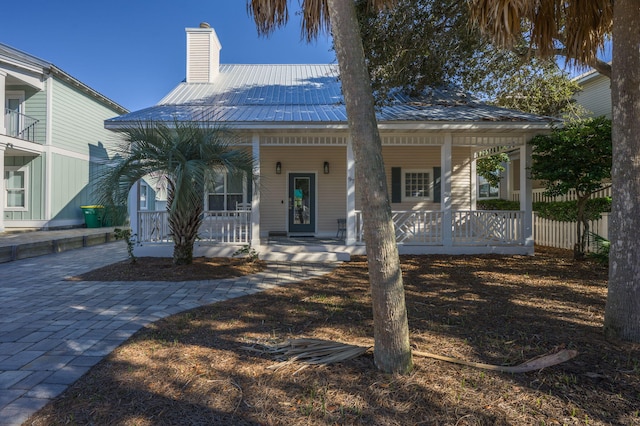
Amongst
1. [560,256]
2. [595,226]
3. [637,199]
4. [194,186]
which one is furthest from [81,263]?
[595,226]

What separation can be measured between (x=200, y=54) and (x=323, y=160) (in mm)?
6401

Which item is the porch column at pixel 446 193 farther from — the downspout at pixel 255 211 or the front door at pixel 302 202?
the downspout at pixel 255 211

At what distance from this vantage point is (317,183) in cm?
1180

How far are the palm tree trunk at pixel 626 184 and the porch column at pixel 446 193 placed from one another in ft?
18.2

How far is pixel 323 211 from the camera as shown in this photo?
11859 mm

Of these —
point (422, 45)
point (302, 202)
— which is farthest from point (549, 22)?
point (302, 202)

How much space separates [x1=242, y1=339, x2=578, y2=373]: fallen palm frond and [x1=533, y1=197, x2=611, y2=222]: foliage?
23.0 feet

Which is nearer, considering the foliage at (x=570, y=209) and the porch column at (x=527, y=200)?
the foliage at (x=570, y=209)

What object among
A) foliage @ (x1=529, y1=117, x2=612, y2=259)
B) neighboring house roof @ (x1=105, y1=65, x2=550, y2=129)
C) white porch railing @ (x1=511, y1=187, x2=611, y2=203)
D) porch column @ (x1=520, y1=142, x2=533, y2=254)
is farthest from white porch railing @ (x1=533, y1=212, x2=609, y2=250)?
neighboring house roof @ (x1=105, y1=65, x2=550, y2=129)

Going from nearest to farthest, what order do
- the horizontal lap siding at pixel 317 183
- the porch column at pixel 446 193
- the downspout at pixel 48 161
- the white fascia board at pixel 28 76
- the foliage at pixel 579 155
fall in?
the foliage at pixel 579 155
the porch column at pixel 446 193
the horizontal lap siding at pixel 317 183
the white fascia board at pixel 28 76
the downspout at pixel 48 161

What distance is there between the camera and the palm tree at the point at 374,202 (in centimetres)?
269

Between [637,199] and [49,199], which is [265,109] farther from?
[49,199]

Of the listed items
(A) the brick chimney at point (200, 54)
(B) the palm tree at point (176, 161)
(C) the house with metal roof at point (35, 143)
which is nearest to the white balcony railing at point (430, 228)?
(B) the palm tree at point (176, 161)

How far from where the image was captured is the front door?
11.8m
